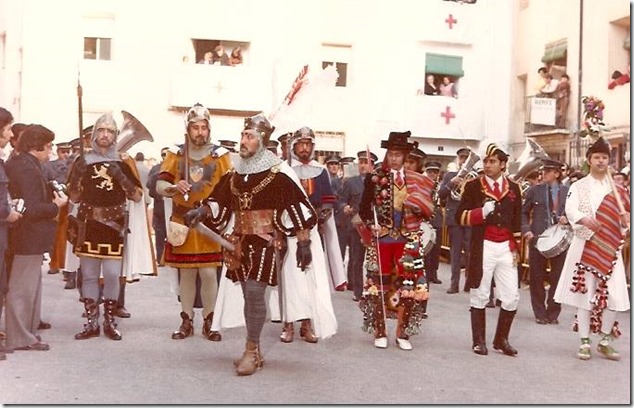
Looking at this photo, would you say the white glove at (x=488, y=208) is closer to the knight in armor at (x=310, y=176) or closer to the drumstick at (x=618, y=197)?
the drumstick at (x=618, y=197)

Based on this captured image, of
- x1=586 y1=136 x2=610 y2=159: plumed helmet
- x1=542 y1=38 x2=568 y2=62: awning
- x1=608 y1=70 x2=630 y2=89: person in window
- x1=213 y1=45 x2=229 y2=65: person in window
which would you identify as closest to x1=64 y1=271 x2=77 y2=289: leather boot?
x1=213 y1=45 x2=229 y2=65: person in window

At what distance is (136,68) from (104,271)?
173 centimetres

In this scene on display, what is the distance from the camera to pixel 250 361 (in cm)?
491

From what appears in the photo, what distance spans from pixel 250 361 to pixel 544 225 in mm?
3967

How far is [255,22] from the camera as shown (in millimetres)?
7348

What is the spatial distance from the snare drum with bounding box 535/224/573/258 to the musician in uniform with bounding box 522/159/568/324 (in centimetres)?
12

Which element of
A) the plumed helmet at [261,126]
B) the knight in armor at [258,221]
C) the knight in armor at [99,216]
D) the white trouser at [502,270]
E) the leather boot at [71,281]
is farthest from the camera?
the leather boot at [71,281]

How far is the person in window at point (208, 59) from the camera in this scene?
7.24 m

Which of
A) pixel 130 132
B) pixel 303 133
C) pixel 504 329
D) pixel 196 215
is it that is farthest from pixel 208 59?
pixel 504 329

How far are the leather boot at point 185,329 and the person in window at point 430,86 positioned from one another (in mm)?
2592

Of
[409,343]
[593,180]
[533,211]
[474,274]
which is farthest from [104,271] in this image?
[533,211]

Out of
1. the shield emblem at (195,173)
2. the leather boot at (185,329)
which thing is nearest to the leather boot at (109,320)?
the leather boot at (185,329)

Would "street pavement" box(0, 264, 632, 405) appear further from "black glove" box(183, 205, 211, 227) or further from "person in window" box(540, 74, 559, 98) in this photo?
"person in window" box(540, 74, 559, 98)

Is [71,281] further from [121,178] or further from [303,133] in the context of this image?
[303,133]
